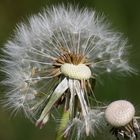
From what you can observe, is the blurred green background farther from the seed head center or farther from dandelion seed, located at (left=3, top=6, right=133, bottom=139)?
the seed head center

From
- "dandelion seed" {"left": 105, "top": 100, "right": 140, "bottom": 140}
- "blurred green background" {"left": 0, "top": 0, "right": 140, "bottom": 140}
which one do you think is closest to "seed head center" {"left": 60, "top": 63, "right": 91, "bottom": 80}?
"dandelion seed" {"left": 105, "top": 100, "right": 140, "bottom": 140}

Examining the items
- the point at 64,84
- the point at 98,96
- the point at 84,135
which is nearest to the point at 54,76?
the point at 64,84

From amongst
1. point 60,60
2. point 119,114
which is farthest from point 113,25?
point 119,114

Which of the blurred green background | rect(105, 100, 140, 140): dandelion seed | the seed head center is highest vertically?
the blurred green background

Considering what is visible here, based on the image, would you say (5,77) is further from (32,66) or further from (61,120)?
(61,120)

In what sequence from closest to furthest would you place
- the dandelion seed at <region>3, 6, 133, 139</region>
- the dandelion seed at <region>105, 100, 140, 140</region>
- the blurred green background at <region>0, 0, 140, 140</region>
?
the dandelion seed at <region>105, 100, 140, 140</region>
the dandelion seed at <region>3, 6, 133, 139</region>
the blurred green background at <region>0, 0, 140, 140</region>

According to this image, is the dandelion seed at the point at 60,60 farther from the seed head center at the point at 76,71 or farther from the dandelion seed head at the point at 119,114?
the dandelion seed head at the point at 119,114

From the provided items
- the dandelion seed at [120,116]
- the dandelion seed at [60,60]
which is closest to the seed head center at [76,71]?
the dandelion seed at [60,60]
